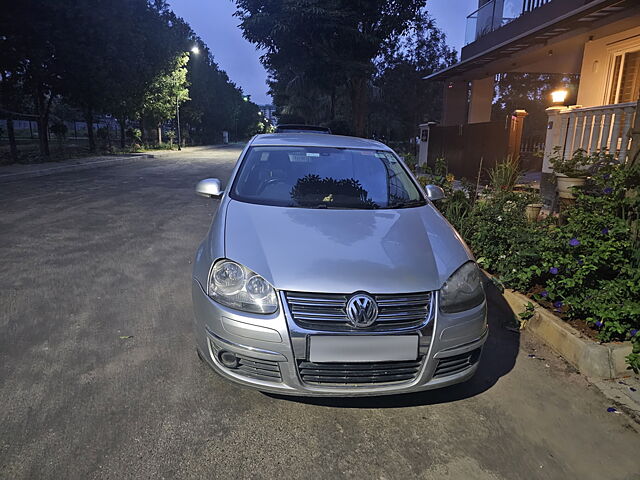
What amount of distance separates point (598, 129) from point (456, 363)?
22.2 feet

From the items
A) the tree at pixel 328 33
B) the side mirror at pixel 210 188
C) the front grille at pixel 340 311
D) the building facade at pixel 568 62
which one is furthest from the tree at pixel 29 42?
the front grille at pixel 340 311

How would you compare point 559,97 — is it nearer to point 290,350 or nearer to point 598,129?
point 598,129

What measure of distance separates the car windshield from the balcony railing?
11.7 m

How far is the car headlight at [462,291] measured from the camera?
2490 mm

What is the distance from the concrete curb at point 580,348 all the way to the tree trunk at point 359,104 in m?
18.5

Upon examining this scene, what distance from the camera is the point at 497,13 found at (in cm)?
1486

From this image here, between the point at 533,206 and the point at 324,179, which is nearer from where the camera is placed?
the point at 324,179

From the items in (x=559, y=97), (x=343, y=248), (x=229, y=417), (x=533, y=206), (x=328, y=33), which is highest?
(x=328, y=33)

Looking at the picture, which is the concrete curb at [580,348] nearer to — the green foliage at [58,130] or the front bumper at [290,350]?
the front bumper at [290,350]

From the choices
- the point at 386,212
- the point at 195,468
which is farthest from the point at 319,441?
the point at 386,212

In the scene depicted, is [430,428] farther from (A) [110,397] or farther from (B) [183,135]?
(B) [183,135]

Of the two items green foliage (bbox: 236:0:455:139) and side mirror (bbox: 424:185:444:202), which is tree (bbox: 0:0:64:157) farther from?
side mirror (bbox: 424:185:444:202)

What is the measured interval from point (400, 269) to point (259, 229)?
93cm

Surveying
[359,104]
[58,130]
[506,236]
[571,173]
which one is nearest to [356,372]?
[506,236]
